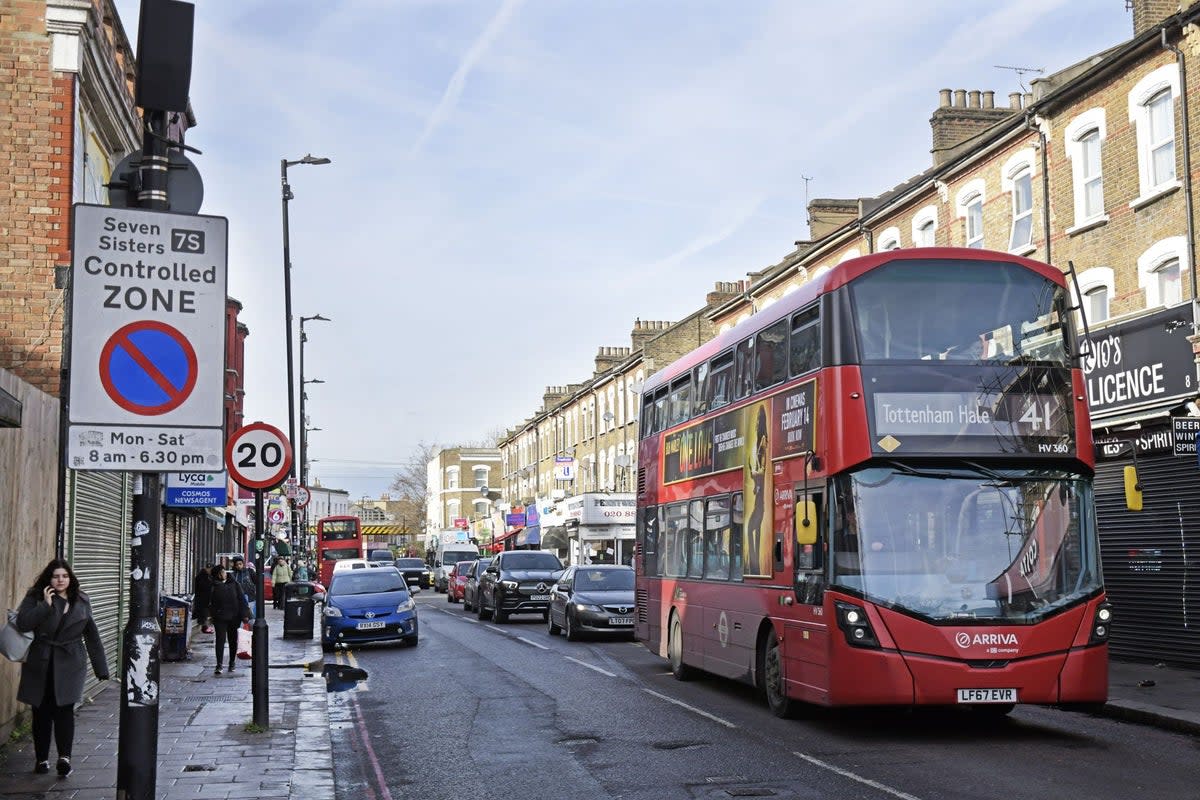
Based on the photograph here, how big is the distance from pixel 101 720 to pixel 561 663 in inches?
341

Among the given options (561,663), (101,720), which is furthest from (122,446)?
(561,663)

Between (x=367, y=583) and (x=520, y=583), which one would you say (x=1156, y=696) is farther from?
(x=520, y=583)

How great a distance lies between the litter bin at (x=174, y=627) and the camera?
821 inches

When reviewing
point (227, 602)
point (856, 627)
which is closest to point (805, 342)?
point (856, 627)

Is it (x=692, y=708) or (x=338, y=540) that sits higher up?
(x=338, y=540)

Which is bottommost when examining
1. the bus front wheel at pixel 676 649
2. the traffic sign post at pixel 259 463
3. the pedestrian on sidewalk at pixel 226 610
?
the bus front wheel at pixel 676 649

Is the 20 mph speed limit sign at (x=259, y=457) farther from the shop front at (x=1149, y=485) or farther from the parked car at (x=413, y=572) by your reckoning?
the parked car at (x=413, y=572)

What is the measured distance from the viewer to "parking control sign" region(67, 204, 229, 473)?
6.69 metres

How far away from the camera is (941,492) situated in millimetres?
12281

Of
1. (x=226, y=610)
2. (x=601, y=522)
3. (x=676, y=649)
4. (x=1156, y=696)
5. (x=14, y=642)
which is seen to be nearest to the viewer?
(x=14, y=642)

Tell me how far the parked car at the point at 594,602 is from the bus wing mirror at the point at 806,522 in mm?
13888

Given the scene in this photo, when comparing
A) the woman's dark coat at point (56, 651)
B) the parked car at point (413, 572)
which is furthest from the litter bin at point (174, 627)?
the parked car at point (413, 572)

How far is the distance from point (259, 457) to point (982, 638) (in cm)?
771

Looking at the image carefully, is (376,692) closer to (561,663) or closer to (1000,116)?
(561,663)
